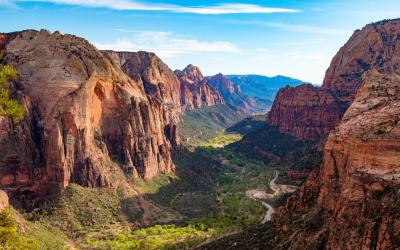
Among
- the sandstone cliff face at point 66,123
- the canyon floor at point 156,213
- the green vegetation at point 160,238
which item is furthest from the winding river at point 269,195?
the sandstone cliff face at point 66,123

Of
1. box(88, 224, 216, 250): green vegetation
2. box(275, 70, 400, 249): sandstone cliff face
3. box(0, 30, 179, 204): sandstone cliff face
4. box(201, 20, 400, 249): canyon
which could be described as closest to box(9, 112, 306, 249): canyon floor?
box(88, 224, 216, 250): green vegetation

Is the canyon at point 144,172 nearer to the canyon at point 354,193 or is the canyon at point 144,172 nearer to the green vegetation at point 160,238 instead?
the canyon at point 354,193

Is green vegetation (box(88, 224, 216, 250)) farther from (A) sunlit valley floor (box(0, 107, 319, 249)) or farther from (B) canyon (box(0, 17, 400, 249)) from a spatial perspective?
(B) canyon (box(0, 17, 400, 249))

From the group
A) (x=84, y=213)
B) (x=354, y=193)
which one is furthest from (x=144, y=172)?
(x=354, y=193)

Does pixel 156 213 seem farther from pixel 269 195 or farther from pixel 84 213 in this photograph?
pixel 269 195

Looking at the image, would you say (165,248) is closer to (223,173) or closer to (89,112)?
(89,112)
